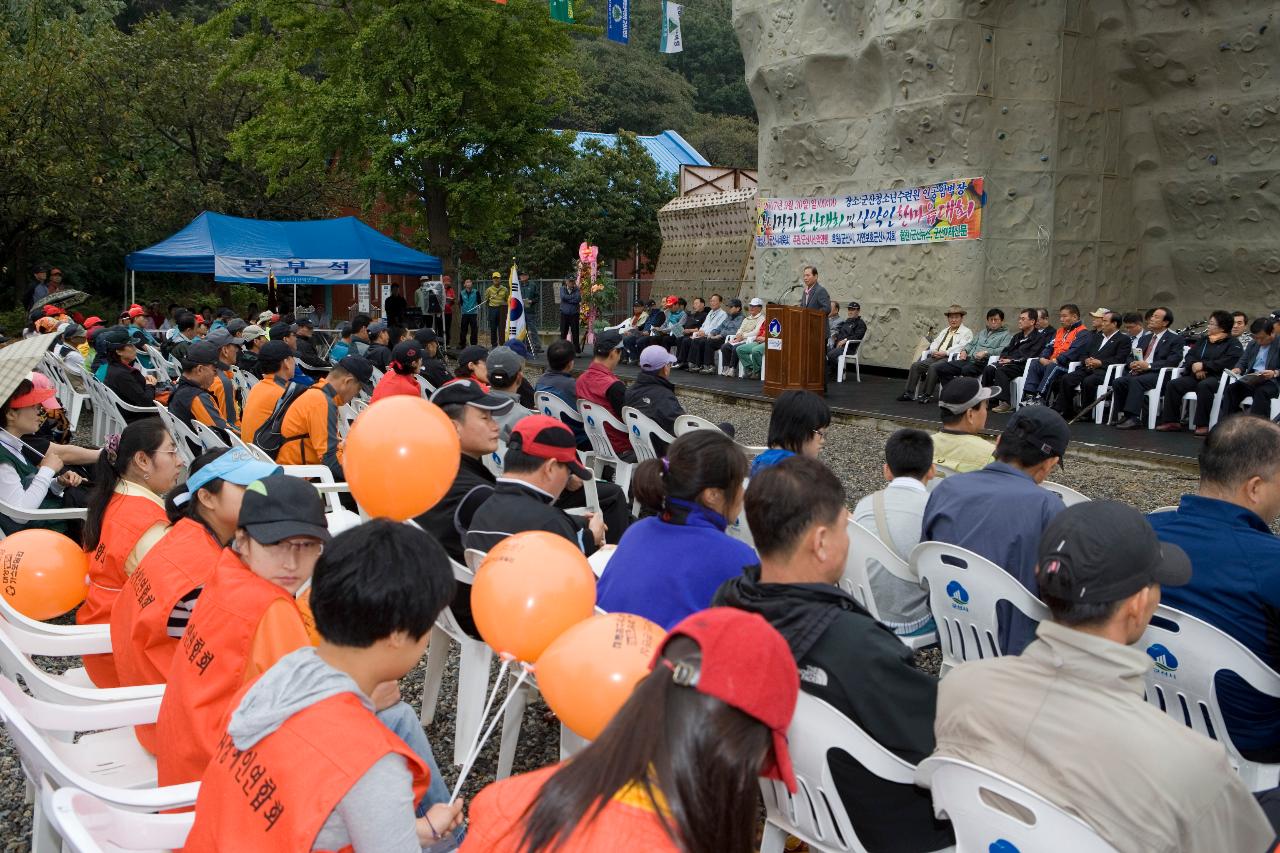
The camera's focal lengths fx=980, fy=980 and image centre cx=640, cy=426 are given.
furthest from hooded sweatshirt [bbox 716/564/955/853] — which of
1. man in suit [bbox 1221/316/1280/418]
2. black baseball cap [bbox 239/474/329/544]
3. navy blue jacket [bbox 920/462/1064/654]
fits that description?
man in suit [bbox 1221/316/1280/418]

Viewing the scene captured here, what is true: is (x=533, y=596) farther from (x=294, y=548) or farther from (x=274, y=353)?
(x=274, y=353)

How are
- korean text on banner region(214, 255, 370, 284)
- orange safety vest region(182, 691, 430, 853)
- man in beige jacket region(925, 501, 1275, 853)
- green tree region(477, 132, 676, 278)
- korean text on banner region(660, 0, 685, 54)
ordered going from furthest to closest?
green tree region(477, 132, 676, 278) < korean text on banner region(660, 0, 685, 54) < korean text on banner region(214, 255, 370, 284) < man in beige jacket region(925, 501, 1275, 853) < orange safety vest region(182, 691, 430, 853)

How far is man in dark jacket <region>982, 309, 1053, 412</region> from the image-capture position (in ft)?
36.3

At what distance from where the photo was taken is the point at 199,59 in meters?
22.7

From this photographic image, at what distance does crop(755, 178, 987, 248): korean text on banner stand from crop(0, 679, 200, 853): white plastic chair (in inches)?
481

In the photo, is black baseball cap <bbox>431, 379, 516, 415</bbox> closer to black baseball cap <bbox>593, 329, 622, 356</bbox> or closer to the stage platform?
black baseball cap <bbox>593, 329, 622, 356</bbox>

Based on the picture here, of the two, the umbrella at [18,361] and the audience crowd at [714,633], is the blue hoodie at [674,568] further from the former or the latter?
the umbrella at [18,361]

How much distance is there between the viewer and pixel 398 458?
10.8 ft

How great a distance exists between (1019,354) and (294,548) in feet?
33.7

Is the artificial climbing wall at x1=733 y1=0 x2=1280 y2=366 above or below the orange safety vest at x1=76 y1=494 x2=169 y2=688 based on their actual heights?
above

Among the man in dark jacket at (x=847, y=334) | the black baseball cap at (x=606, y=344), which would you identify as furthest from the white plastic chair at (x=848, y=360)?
the black baseball cap at (x=606, y=344)

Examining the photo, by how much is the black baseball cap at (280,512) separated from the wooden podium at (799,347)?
9666mm

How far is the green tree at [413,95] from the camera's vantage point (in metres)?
20.2

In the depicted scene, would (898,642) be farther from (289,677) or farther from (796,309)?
(796,309)
